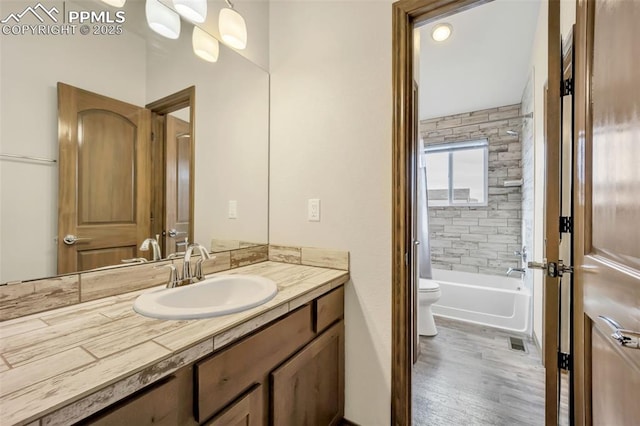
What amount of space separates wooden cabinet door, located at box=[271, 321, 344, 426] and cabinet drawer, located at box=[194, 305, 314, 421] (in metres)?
0.06

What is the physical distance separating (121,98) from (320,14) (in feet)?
3.68

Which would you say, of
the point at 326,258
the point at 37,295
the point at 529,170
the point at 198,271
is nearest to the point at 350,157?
the point at 326,258

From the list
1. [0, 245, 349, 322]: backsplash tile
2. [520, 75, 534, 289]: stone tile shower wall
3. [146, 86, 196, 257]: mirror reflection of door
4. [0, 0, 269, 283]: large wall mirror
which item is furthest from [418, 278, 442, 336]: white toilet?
[146, 86, 196, 257]: mirror reflection of door

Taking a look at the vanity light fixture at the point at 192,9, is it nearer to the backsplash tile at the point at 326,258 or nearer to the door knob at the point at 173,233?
the door knob at the point at 173,233

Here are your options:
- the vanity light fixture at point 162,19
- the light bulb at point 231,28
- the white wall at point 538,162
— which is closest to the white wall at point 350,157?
the light bulb at point 231,28

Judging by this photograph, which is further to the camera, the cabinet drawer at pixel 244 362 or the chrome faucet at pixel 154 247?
the chrome faucet at pixel 154 247

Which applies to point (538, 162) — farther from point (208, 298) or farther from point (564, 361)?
point (208, 298)

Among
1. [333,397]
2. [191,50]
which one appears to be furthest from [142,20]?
[333,397]

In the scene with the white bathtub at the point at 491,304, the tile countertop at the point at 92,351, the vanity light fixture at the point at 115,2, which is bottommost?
the white bathtub at the point at 491,304

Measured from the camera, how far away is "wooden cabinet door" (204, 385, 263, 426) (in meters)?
0.77

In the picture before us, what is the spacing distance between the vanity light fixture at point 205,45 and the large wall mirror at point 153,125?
0.09 feet

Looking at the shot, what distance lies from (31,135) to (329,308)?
4.12ft

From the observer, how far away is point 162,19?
121 cm

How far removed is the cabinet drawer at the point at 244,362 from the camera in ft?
2.37
